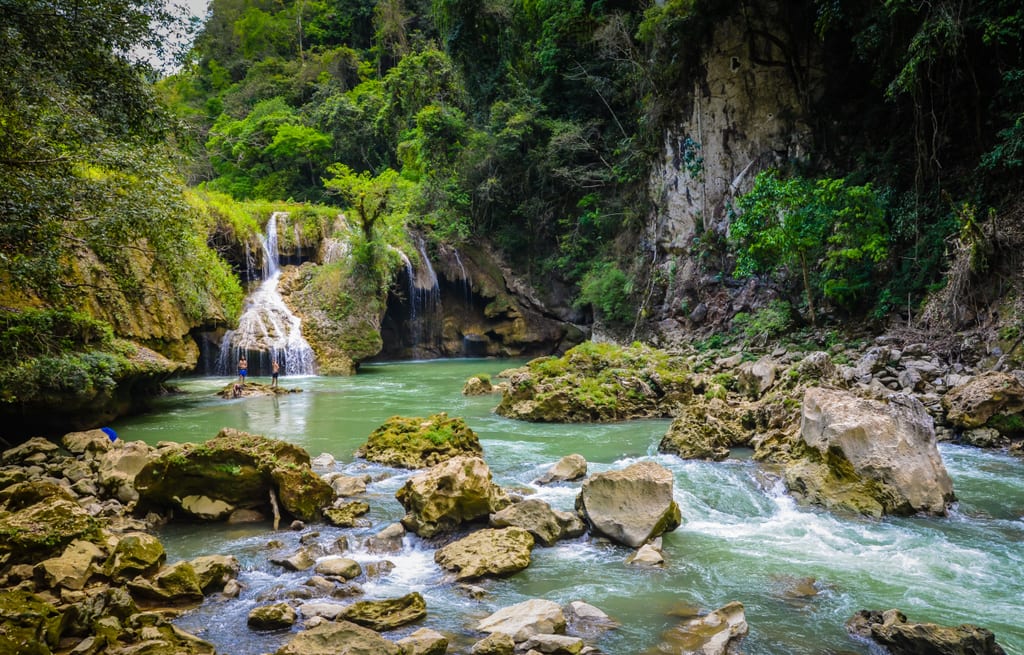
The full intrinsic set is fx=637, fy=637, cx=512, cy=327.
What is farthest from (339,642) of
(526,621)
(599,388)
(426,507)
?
(599,388)

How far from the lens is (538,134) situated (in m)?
25.4

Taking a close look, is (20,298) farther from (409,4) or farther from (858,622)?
(409,4)

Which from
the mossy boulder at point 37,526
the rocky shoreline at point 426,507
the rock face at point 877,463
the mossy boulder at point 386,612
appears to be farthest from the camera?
the rock face at point 877,463

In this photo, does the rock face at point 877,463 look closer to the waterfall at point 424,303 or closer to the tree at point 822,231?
the tree at point 822,231

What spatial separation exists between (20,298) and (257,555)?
7122 mm

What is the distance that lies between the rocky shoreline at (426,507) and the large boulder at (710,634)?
0.01 meters

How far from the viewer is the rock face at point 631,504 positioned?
5902 millimetres

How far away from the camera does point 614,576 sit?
520cm

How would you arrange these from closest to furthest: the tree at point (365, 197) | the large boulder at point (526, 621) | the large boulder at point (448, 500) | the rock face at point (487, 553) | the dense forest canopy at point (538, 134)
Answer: the large boulder at point (526, 621), the rock face at point (487, 553), the large boulder at point (448, 500), the dense forest canopy at point (538, 134), the tree at point (365, 197)

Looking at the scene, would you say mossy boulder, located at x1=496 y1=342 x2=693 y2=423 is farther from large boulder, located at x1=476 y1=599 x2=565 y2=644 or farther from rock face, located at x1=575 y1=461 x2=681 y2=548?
large boulder, located at x1=476 y1=599 x2=565 y2=644

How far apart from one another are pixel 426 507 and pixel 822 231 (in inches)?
445

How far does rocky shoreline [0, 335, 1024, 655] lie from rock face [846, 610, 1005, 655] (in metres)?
0.01

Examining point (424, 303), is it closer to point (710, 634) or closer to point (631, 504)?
point (631, 504)

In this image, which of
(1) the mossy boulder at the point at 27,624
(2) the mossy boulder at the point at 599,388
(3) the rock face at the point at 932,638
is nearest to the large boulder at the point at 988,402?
(2) the mossy boulder at the point at 599,388
